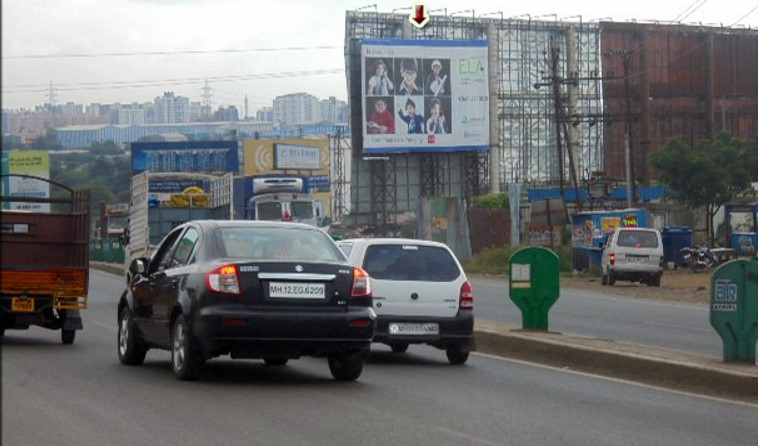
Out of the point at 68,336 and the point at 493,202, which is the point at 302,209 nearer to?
the point at 68,336

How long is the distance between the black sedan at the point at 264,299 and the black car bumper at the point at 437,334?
2152mm

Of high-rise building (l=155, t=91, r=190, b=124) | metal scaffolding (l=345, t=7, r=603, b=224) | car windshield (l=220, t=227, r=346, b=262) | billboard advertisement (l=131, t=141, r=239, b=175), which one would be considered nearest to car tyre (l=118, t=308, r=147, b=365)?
car windshield (l=220, t=227, r=346, b=262)

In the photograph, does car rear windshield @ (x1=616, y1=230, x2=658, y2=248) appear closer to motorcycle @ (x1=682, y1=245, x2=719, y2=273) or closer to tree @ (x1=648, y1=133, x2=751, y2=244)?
motorcycle @ (x1=682, y1=245, x2=719, y2=273)

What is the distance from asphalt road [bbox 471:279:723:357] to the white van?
3311mm

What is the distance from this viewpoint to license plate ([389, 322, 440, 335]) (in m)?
15.0

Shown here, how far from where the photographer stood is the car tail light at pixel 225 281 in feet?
37.9

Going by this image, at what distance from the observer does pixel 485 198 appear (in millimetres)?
79375

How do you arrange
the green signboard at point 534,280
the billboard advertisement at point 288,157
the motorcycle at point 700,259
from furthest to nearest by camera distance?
the billboard advertisement at point 288,157 < the motorcycle at point 700,259 < the green signboard at point 534,280

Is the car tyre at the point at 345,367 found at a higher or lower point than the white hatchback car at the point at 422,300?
lower

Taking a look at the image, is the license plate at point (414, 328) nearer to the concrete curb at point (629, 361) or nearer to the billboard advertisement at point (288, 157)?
the concrete curb at point (629, 361)

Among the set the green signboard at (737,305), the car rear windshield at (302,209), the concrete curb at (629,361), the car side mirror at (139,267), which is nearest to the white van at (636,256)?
the car rear windshield at (302,209)

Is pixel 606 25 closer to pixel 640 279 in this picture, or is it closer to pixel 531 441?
pixel 640 279

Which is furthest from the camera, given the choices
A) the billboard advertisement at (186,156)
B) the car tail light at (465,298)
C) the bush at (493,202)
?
the bush at (493,202)

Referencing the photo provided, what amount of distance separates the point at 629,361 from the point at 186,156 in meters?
54.0
